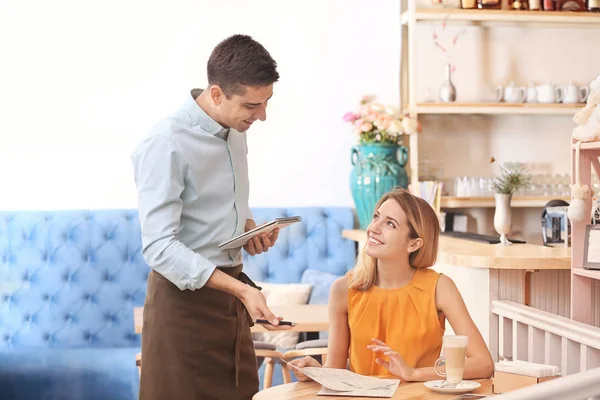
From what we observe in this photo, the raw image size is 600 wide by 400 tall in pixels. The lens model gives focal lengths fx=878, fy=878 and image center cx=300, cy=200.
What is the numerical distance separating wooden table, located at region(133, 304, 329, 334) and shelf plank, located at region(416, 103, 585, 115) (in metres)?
1.38

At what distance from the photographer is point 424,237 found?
8.00 ft

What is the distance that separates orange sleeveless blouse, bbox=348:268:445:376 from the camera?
228 centimetres

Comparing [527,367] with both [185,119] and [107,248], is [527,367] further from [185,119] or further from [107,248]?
[107,248]

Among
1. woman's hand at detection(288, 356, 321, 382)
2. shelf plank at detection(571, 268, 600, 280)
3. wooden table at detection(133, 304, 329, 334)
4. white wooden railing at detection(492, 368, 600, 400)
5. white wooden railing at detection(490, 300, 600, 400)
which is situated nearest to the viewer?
white wooden railing at detection(492, 368, 600, 400)

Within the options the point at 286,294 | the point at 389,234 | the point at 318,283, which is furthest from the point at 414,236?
the point at 318,283

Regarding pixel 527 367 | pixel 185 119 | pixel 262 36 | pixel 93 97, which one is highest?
pixel 262 36

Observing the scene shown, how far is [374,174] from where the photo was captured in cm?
464

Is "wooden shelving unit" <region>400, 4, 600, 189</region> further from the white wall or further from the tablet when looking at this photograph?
the tablet

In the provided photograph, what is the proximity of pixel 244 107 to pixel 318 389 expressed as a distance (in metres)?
0.71

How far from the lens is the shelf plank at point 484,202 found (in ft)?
15.4

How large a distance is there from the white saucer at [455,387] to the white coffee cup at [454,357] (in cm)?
2

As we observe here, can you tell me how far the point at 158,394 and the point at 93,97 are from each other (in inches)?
113

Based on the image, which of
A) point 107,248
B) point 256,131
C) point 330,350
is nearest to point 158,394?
point 330,350

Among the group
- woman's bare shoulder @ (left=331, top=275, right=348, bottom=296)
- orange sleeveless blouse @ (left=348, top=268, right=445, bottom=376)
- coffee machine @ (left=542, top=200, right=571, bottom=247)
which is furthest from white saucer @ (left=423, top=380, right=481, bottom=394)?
coffee machine @ (left=542, top=200, right=571, bottom=247)
